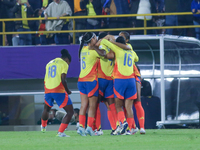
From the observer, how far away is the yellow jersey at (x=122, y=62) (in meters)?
8.68

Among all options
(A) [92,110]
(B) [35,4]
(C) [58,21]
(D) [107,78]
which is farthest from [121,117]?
(B) [35,4]

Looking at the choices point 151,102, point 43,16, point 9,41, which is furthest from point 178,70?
point 9,41

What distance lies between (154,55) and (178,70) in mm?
1013

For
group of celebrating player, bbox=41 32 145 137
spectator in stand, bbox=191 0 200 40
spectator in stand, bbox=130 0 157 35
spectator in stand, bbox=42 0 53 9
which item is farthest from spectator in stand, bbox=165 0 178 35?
group of celebrating player, bbox=41 32 145 137

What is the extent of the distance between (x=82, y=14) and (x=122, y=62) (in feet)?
21.4

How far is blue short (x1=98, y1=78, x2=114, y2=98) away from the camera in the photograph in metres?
8.96

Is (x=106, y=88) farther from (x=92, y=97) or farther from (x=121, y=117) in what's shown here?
(x=121, y=117)

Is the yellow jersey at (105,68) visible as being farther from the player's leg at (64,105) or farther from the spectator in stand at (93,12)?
the spectator in stand at (93,12)

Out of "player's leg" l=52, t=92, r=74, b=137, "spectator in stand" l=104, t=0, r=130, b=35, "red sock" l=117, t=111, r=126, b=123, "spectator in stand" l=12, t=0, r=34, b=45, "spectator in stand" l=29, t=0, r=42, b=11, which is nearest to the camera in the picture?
"red sock" l=117, t=111, r=126, b=123

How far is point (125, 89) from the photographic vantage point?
28.6 feet

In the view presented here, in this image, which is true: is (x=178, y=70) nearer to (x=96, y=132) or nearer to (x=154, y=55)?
(x=154, y=55)

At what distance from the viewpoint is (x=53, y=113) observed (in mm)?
15430

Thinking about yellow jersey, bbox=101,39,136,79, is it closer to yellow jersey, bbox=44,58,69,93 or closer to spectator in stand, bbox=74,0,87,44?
yellow jersey, bbox=44,58,69,93

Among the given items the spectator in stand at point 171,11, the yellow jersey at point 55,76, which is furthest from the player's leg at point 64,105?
the spectator in stand at point 171,11
